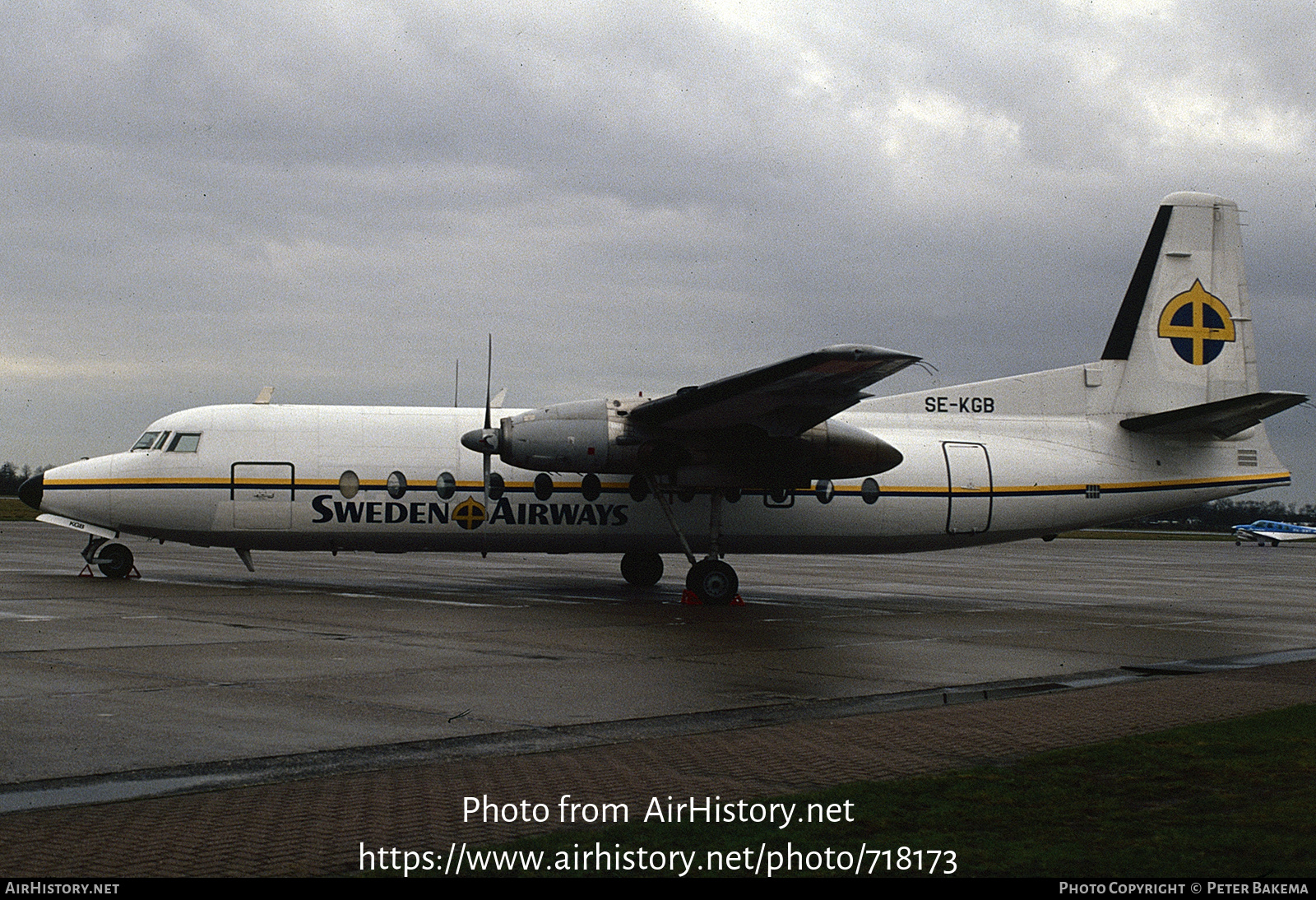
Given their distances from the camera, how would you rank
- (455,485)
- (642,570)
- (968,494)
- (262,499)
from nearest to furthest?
(262,499)
(455,485)
(968,494)
(642,570)

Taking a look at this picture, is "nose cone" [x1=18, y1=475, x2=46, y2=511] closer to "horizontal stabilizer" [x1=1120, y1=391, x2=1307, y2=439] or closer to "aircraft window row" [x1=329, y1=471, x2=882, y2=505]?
"aircraft window row" [x1=329, y1=471, x2=882, y2=505]

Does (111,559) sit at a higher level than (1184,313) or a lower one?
lower

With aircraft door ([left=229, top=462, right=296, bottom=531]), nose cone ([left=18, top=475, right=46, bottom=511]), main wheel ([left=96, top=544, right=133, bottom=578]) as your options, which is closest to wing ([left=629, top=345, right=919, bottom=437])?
aircraft door ([left=229, top=462, right=296, bottom=531])

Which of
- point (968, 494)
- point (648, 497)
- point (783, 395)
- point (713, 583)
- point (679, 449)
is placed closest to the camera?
point (783, 395)

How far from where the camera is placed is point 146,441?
21.5 meters

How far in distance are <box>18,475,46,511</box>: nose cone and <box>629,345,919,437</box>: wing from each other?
1057 centimetres

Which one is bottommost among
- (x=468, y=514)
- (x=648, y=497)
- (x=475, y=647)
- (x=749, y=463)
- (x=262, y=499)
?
(x=475, y=647)

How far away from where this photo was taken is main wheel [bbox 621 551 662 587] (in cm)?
2448

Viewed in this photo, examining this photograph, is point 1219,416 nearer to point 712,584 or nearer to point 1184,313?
point 1184,313

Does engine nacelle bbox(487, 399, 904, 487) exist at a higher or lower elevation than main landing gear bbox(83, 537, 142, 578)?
higher

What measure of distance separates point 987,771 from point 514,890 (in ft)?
12.7

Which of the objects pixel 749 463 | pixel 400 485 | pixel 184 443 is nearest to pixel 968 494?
pixel 749 463

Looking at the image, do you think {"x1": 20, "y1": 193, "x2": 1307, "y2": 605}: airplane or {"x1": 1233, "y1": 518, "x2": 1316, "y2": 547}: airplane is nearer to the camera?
{"x1": 20, "y1": 193, "x2": 1307, "y2": 605}: airplane

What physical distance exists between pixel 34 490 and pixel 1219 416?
2145cm
